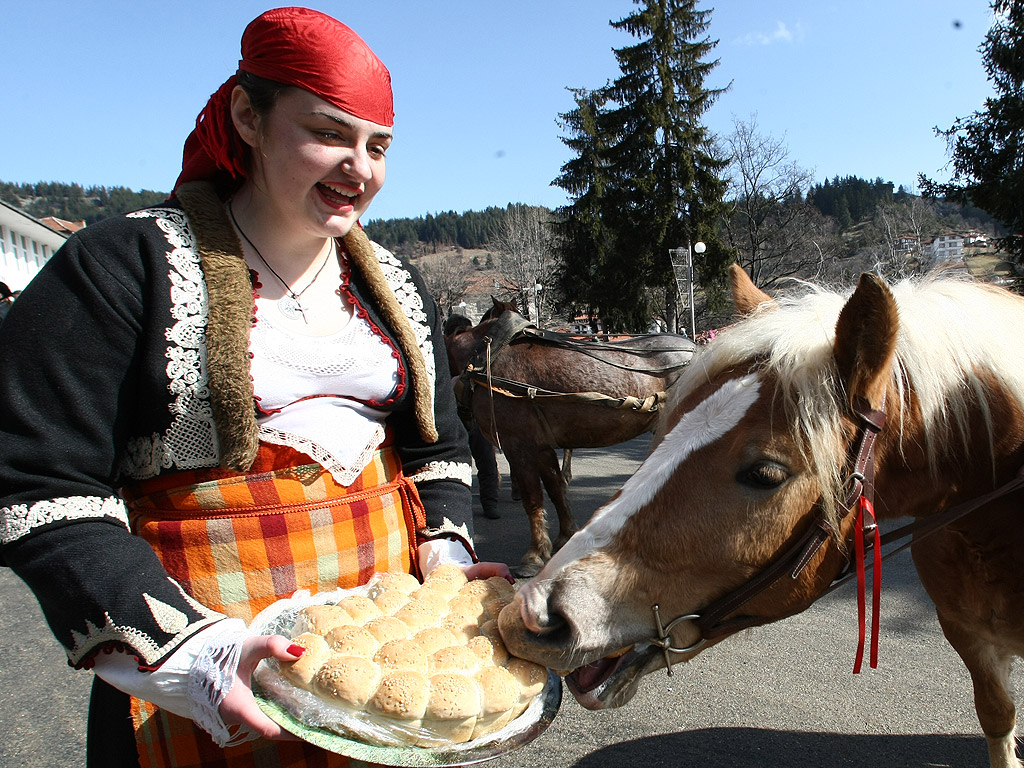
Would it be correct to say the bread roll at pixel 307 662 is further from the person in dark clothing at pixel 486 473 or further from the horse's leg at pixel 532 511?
the person in dark clothing at pixel 486 473

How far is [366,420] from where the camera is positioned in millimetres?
1256

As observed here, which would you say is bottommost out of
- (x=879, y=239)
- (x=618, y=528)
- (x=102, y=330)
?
(x=618, y=528)

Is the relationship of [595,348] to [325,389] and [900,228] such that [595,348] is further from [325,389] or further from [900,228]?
[900,228]

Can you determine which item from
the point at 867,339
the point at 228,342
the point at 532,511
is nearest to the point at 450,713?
the point at 228,342

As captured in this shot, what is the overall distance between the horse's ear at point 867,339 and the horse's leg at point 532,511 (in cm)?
341

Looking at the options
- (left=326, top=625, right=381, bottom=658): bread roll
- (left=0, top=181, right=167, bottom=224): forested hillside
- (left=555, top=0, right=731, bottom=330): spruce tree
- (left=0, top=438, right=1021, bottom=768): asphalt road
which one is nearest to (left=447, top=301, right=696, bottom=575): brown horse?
(left=0, top=438, right=1021, bottom=768): asphalt road

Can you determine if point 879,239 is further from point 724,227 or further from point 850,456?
point 850,456

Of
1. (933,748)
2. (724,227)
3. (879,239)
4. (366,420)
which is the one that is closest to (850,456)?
(366,420)

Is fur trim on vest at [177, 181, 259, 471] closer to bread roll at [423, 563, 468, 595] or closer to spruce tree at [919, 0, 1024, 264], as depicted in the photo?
bread roll at [423, 563, 468, 595]

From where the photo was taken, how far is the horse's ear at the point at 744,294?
1831mm

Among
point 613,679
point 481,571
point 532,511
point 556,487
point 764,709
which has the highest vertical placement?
point 481,571

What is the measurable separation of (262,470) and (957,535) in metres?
1.74

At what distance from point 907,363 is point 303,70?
1359mm

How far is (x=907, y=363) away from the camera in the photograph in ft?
4.54
